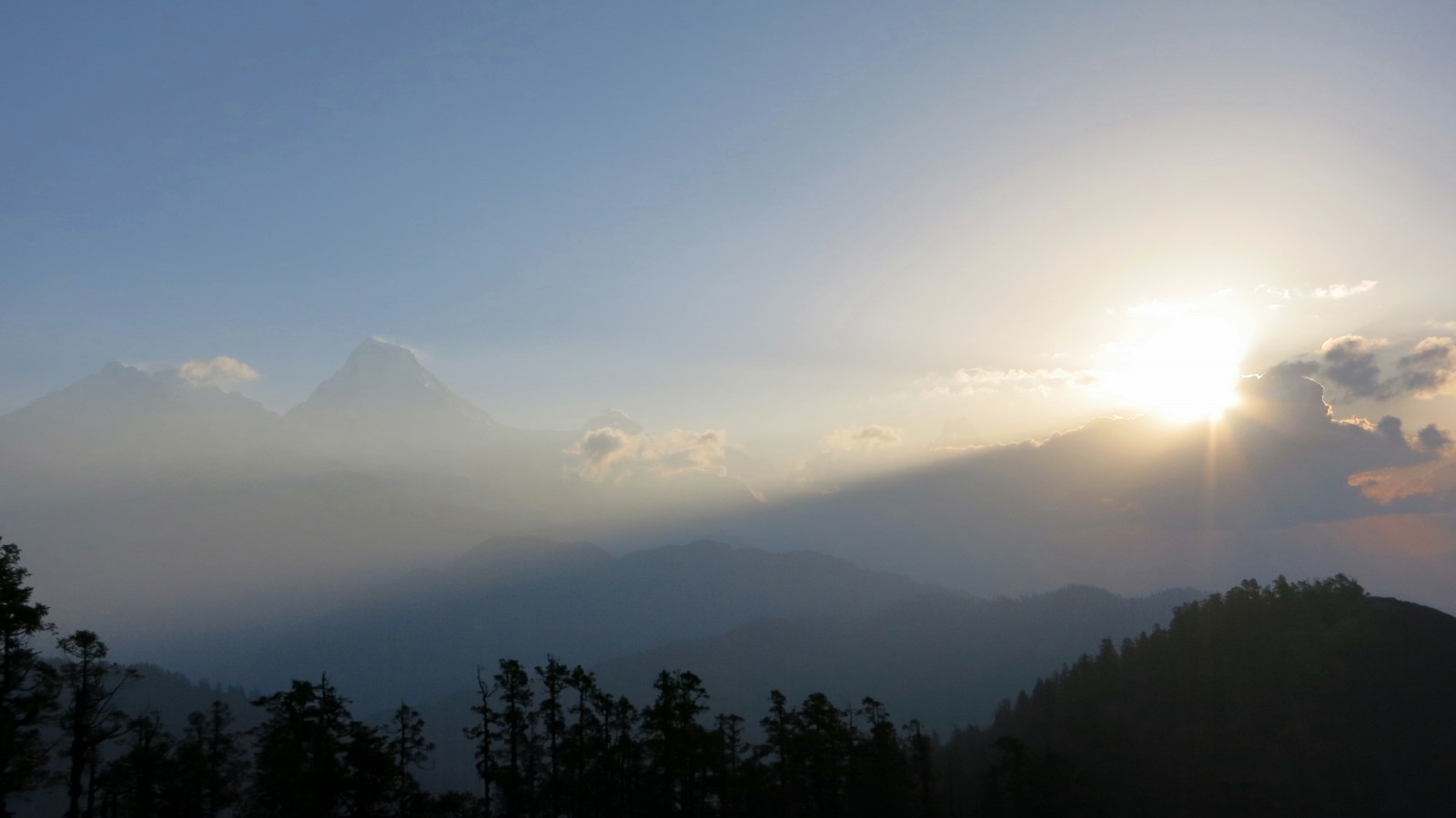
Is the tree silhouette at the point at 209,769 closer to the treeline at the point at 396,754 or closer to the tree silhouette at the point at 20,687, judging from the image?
the treeline at the point at 396,754

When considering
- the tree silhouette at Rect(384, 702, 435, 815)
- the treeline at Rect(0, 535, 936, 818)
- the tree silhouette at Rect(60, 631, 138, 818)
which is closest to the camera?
the treeline at Rect(0, 535, 936, 818)

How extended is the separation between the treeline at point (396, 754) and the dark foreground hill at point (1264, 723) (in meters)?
21.8

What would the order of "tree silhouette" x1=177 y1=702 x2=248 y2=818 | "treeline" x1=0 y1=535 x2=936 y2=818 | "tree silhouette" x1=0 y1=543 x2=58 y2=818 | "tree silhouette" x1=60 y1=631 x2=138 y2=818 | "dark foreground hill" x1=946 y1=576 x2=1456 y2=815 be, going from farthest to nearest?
"dark foreground hill" x1=946 y1=576 x2=1456 y2=815 → "tree silhouette" x1=177 y1=702 x2=248 y2=818 → "tree silhouette" x1=60 y1=631 x2=138 y2=818 → "treeline" x1=0 y1=535 x2=936 y2=818 → "tree silhouette" x1=0 y1=543 x2=58 y2=818

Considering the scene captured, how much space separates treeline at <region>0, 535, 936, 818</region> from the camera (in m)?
34.5

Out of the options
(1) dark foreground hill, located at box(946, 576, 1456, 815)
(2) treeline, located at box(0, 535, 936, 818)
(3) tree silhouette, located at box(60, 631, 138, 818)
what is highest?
(3) tree silhouette, located at box(60, 631, 138, 818)

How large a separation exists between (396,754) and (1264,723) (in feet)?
337

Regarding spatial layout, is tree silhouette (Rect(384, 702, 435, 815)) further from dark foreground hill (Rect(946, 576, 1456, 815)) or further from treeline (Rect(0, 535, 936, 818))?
dark foreground hill (Rect(946, 576, 1456, 815))

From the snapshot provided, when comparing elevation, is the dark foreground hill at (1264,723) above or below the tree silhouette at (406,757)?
below

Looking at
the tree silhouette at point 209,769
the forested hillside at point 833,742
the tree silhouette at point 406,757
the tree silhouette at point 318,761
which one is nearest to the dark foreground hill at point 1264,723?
the forested hillside at point 833,742

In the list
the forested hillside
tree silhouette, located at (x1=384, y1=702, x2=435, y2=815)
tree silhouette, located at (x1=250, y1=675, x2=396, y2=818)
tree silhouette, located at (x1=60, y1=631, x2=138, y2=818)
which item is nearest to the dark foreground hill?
the forested hillside

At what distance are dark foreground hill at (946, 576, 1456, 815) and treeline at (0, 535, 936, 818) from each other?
2178cm

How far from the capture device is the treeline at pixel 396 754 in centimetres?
3450

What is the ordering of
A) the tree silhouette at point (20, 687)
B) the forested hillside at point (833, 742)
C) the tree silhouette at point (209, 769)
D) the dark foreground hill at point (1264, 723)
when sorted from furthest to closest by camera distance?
the dark foreground hill at point (1264, 723) < the tree silhouette at point (209, 769) < the forested hillside at point (833, 742) < the tree silhouette at point (20, 687)

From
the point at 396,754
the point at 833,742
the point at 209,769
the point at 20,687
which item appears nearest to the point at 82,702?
the point at 20,687
